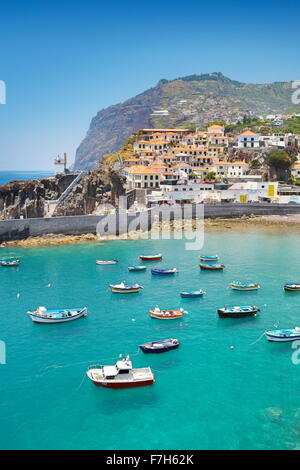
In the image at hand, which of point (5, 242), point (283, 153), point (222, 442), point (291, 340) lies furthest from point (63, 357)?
point (283, 153)

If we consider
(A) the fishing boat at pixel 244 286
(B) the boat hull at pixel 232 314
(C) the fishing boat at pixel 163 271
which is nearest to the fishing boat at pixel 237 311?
(B) the boat hull at pixel 232 314

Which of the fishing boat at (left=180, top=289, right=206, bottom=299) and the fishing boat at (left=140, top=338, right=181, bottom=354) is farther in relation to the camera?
the fishing boat at (left=180, top=289, right=206, bottom=299)

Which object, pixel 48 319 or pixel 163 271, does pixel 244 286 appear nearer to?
pixel 163 271

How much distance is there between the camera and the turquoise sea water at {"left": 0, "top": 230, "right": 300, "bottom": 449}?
2370 centimetres

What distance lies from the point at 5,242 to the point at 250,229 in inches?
1603

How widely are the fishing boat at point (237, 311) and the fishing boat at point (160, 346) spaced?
6977 millimetres

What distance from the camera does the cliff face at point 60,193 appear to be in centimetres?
8038

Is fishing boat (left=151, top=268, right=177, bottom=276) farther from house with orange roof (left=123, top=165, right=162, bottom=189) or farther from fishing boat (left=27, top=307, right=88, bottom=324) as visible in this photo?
house with orange roof (left=123, top=165, right=162, bottom=189)

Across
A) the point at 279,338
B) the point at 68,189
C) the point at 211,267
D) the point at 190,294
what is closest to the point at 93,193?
the point at 68,189

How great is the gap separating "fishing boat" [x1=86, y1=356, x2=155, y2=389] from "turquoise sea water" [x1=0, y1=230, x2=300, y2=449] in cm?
55

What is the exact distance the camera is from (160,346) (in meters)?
32.2

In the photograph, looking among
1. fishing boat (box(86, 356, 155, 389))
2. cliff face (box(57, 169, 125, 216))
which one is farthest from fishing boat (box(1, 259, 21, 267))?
fishing boat (box(86, 356, 155, 389))

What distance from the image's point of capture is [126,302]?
143 ft

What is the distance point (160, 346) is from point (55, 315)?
36.0 feet
